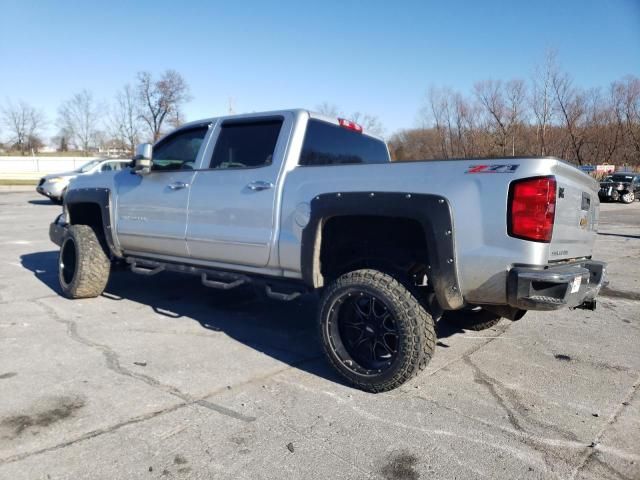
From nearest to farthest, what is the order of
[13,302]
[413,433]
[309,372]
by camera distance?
1. [413,433]
2. [309,372]
3. [13,302]

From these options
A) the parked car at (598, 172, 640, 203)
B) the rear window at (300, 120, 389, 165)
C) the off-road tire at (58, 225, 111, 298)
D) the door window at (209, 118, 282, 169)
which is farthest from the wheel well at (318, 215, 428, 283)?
the parked car at (598, 172, 640, 203)

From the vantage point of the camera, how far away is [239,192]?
13.9 ft

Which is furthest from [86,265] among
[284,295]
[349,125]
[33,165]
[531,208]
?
[33,165]

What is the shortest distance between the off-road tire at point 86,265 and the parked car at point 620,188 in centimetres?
3242

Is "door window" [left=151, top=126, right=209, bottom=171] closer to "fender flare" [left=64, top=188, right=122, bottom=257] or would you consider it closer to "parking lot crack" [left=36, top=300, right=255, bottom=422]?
"fender flare" [left=64, top=188, right=122, bottom=257]

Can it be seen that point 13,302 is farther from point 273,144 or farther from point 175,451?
point 175,451

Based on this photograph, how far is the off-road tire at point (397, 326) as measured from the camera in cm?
329

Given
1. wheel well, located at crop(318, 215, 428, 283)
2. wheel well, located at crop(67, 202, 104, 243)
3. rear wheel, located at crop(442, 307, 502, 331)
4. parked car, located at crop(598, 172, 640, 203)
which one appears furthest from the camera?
parked car, located at crop(598, 172, 640, 203)

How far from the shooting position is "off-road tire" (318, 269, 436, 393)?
10.8ft

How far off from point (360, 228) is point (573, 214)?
1.43m

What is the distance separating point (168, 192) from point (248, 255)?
1211 mm

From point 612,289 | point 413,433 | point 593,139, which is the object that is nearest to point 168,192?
point 413,433

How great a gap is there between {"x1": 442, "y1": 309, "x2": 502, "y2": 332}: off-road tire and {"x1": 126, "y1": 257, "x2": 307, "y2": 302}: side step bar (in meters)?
1.49

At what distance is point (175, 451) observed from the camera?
2.71 meters
